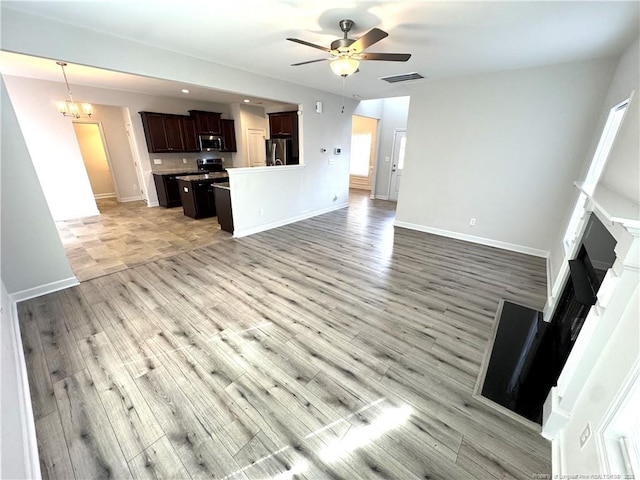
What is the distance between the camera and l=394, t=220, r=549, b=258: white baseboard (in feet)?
13.4

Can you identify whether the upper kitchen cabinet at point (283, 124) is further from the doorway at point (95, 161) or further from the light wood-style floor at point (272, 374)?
the doorway at point (95, 161)

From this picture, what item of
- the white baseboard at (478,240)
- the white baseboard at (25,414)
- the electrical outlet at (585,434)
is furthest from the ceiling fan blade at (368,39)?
the white baseboard at (478,240)

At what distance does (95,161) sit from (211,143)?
11.3 ft

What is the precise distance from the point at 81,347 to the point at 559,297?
14.1ft

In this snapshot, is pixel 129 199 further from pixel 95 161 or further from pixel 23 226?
pixel 23 226

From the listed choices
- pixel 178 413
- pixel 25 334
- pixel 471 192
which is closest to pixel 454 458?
pixel 178 413

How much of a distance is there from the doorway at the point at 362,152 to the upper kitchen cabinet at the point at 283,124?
10.3 ft

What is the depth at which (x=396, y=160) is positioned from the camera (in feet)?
24.9

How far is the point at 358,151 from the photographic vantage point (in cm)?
954

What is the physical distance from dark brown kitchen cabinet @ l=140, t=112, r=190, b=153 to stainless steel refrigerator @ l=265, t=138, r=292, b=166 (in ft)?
8.38

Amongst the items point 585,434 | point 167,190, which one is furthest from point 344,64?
point 167,190

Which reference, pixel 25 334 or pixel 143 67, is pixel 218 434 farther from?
pixel 143 67

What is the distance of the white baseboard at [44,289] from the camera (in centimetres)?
262

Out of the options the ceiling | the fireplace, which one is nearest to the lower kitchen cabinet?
the ceiling
